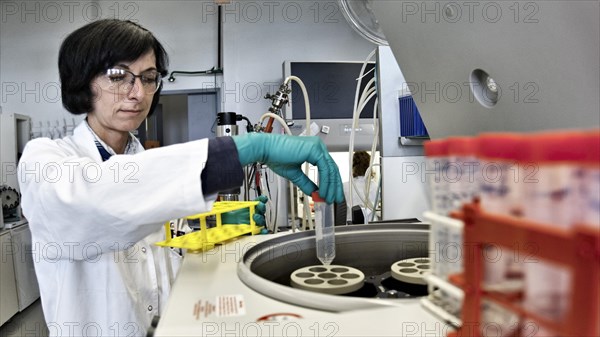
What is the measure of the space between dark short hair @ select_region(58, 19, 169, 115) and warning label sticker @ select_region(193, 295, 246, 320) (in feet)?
2.79

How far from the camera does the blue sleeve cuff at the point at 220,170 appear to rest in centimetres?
82

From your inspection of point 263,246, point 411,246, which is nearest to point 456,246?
point 263,246

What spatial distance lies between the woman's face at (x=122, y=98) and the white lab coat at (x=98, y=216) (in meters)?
0.14

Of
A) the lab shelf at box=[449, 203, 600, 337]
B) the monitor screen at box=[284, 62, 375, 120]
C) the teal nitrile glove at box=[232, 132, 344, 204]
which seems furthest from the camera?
the monitor screen at box=[284, 62, 375, 120]

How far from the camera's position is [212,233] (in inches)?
41.3

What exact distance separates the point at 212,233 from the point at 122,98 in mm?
485

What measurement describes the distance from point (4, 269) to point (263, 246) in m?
2.91

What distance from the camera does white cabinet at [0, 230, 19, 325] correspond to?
9.63ft

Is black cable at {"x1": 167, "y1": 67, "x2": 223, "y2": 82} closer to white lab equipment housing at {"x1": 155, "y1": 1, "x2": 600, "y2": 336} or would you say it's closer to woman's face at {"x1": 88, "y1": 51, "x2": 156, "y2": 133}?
woman's face at {"x1": 88, "y1": 51, "x2": 156, "y2": 133}

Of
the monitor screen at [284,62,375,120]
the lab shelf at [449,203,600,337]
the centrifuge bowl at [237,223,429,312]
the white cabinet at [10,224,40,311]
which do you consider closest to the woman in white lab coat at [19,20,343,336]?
the centrifuge bowl at [237,223,429,312]

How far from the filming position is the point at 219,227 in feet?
3.61

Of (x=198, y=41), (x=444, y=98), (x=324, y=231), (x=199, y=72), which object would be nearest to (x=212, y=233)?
(x=324, y=231)

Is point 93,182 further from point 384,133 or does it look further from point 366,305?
point 384,133

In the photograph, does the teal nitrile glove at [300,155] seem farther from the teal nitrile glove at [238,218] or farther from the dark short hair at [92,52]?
the dark short hair at [92,52]
